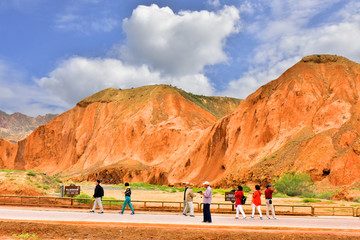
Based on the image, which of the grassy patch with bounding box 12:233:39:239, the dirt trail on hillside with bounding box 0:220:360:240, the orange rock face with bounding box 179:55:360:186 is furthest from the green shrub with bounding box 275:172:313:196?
the grassy patch with bounding box 12:233:39:239

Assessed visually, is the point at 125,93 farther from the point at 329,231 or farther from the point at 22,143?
the point at 329,231

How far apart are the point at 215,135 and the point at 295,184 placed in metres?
22.5

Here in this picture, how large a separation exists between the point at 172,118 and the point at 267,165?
3811cm

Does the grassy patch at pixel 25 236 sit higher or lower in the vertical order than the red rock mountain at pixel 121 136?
lower

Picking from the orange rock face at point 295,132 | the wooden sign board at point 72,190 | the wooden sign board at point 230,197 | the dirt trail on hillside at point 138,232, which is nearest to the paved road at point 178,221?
the dirt trail on hillside at point 138,232

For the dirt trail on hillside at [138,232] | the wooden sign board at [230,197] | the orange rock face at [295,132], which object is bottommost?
the dirt trail on hillside at [138,232]

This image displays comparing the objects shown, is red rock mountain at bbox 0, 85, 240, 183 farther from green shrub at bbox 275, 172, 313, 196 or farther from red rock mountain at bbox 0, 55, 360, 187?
green shrub at bbox 275, 172, 313, 196

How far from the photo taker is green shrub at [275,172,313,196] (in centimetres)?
3125

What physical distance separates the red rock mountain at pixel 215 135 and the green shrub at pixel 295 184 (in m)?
3.17

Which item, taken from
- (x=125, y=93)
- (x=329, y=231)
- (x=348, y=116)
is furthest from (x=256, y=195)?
(x=125, y=93)

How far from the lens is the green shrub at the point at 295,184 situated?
31250 mm

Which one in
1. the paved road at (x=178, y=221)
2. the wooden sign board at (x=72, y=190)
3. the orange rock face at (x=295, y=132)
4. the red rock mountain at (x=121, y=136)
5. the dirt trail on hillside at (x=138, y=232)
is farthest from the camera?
the red rock mountain at (x=121, y=136)

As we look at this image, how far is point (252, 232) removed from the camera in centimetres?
1095

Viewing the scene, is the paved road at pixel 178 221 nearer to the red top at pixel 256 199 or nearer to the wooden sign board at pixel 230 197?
the red top at pixel 256 199
